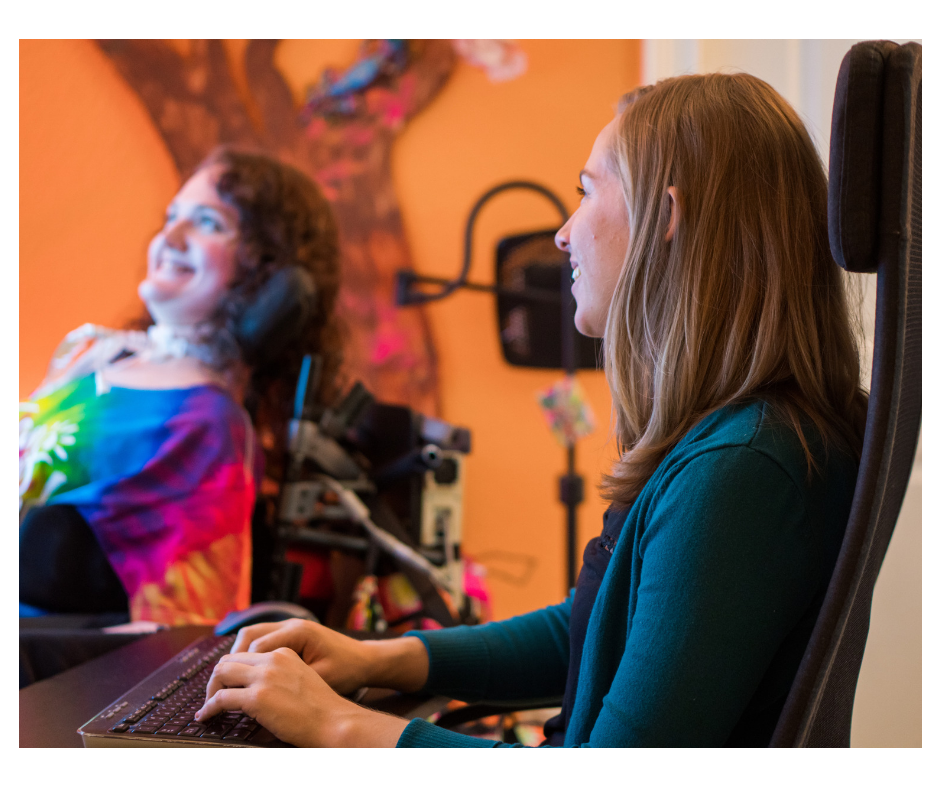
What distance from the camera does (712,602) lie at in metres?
0.49

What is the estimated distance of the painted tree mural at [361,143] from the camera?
1790 millimetres

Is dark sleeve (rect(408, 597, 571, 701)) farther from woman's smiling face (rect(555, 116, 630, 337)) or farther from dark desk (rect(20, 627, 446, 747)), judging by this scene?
woman's smiling face (rect(555, 116, 630, 337))

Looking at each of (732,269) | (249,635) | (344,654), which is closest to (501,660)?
(344,654)

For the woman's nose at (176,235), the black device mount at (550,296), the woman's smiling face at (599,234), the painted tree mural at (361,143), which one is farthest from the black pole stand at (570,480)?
the woman's smiling face at (599,234)

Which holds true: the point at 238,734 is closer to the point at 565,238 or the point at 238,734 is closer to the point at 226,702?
the point at 226,702

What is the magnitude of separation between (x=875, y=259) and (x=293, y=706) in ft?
1.91

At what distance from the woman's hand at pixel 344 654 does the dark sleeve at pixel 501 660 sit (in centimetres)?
2

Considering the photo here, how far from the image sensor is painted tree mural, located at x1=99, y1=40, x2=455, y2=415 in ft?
5.87

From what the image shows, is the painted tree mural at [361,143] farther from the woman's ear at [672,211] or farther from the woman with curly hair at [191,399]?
the woman's ear at [672,211]

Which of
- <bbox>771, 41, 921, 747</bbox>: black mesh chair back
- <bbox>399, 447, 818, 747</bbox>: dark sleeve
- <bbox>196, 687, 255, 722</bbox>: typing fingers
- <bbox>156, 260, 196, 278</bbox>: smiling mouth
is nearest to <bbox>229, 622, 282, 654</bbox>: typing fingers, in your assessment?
<bbox>196, 687, 255, 722</bbox>: typing fingers

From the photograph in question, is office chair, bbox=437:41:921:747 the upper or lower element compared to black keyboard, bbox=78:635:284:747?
upper

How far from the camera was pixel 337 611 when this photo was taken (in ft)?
5.50

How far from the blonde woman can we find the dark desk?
23 millimetres

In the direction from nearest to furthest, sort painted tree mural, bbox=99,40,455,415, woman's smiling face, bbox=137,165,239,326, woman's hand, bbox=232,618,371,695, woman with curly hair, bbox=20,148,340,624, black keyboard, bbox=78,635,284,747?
black keyboard, bbox=78,635,284,747, woman's hand, bbox=232,618,371,695, woman with curly hair, bbox=20,148,340,624, woman's smiling face, bbox=137,165,239,326, painted tree mural, bbox=99,40,455,415
